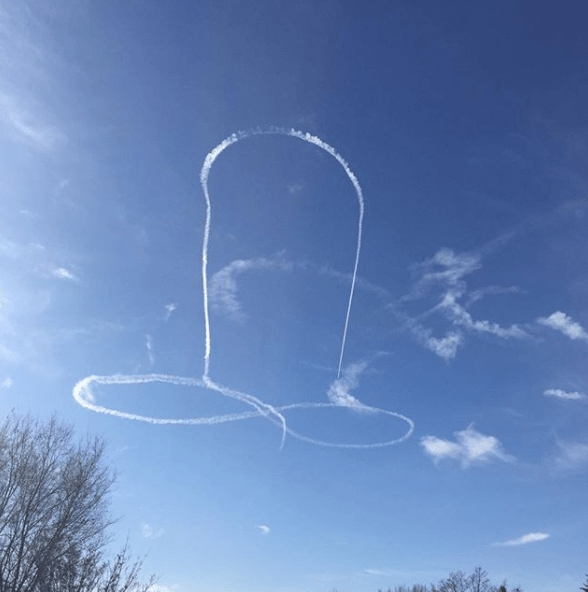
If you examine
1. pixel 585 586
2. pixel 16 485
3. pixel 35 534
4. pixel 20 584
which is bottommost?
pixel 20 584

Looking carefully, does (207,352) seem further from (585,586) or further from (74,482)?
(585,586)

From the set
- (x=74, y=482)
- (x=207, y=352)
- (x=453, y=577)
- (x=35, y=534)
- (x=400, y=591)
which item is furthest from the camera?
(x=400, y=591)

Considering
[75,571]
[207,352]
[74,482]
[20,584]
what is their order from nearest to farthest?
1. [75,571]
2. [20,584]
3. [74,482]
4. [207,352]

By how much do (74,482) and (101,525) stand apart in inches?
141

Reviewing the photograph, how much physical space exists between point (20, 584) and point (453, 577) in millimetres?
100931

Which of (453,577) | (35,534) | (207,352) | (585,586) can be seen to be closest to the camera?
(35,534)

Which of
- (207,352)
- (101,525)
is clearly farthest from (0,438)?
(207,352)

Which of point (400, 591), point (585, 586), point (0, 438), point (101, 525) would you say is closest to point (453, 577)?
point (585, 586)

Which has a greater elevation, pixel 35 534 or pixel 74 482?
pixel 74 482

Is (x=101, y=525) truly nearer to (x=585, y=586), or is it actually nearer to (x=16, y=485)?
(x=16, y=485)

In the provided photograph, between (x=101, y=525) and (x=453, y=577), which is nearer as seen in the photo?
(x=101, y=525)

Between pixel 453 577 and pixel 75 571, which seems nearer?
pixel 75 571

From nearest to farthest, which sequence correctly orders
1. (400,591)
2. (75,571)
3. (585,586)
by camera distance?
(75,571)
(585,586)
(400,591)

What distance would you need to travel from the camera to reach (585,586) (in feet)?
266
